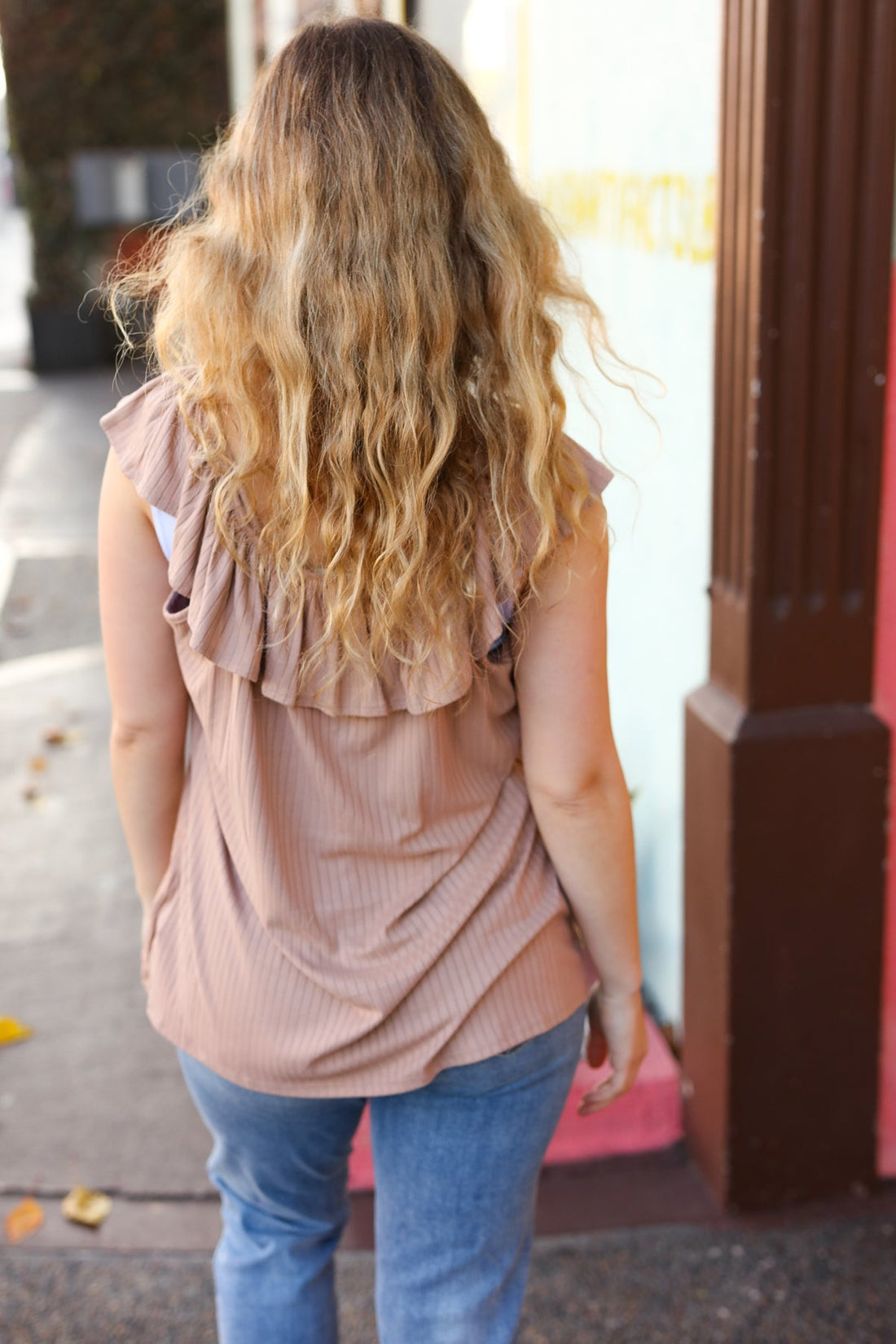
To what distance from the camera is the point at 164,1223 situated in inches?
98.5

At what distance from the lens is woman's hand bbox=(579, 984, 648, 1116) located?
60.9 inches

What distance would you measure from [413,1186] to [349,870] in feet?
1.18

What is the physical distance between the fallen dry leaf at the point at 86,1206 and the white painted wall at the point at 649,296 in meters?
1.14

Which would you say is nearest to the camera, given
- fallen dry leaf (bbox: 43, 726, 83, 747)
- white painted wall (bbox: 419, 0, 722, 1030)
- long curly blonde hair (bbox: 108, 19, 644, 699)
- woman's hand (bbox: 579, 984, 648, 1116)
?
long curly blonde hair (bbox: 108, 19, 644, 699)

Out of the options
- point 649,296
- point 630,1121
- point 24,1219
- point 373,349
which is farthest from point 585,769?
point 24,1219

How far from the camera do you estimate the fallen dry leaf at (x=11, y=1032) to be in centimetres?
313

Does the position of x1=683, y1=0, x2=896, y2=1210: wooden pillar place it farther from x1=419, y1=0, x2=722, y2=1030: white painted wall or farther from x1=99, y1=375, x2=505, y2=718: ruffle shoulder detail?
x1=99, y1=375, x2=505, y2=718: ruffle shoulder detail

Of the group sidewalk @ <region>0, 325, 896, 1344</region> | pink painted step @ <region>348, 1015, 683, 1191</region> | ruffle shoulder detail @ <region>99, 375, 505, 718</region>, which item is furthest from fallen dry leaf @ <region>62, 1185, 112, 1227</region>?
ruffle shoulder detail @ <region>99, 375, 505, 718</region>

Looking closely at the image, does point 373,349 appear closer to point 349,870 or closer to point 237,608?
point 237,608

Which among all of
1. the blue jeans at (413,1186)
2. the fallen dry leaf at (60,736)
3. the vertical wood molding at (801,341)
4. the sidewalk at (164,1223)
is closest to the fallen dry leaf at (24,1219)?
the sidewalk at (164,1223)

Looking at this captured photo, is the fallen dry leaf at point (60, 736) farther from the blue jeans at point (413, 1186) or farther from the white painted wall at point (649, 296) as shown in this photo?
the blue jeans at point (413, 1186)

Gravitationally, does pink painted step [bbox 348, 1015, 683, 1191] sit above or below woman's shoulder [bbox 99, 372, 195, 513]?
below

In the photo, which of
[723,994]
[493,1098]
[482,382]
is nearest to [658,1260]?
[723,994]

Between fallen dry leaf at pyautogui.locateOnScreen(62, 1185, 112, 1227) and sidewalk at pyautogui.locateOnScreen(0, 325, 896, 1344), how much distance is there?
2cm
